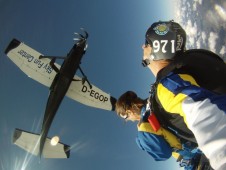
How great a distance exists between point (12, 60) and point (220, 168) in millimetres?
23494

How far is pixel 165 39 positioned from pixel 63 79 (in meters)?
18.0

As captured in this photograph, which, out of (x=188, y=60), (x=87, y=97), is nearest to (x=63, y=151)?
(x=87, y=97)

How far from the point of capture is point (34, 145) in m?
22.7

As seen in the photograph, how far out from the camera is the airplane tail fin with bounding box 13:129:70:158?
22234 mm

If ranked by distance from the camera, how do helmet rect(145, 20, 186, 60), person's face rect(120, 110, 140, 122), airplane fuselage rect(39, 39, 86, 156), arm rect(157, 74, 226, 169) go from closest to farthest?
1. arm rect(157, 74, 226, 169)
2. helmet rect(145, 20, 186, 60)
3. person's face rect(120, 110, 140, 122)
4. airplane fuselage rect(39, 39, 86, 156)

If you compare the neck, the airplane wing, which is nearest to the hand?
the neck

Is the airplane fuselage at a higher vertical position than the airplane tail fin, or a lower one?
higher

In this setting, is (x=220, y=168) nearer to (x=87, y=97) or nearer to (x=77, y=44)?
(x=77, y=44)

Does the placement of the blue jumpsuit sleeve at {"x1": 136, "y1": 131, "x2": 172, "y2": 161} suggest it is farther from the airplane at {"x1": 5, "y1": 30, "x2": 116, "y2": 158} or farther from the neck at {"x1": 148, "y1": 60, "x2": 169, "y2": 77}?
the airplane at {"x1": 5, "y1": 30, "x2": 116, "y2": 158}

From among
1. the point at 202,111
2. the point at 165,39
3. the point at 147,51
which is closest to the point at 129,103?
the point at 147,51

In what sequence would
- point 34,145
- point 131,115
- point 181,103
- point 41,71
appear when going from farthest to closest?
point 41,71, point 34,145, point 131,115, point 181,103

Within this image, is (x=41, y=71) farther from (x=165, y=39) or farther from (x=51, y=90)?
(x=165, y=39)

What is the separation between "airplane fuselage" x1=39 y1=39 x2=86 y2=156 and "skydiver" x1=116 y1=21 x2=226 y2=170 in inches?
652

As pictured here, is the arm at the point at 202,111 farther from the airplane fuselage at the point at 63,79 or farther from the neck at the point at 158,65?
the airplane fuselage at the point at 63,79
